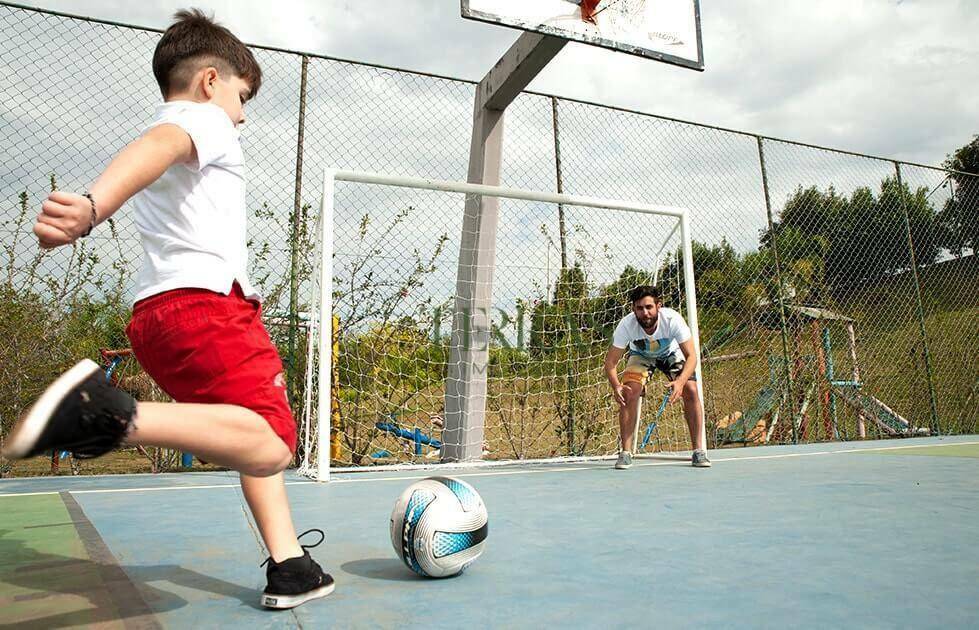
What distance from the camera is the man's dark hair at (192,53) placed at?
1582mm

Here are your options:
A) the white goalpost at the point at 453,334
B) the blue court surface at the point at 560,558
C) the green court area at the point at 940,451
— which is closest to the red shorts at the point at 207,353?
the blue court surface at the point at 560,558

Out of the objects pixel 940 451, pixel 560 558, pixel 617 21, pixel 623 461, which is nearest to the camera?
pixel 560 558

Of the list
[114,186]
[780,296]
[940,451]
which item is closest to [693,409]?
[940,451]

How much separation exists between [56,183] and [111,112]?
0.59 m

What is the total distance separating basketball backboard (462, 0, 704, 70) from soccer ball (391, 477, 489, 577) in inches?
134

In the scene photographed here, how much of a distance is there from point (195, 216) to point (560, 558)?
1299 millimetres

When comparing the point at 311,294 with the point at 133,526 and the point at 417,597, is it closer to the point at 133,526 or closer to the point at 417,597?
the point at 133,526

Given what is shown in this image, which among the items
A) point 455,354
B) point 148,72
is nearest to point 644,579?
point 455,354

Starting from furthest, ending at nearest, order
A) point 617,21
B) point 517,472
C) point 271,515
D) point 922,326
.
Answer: point 922,326 < point 617,21 < point 517,472 < point 271,515

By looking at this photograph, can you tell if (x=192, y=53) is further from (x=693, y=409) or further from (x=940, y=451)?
(x=940, y=451)

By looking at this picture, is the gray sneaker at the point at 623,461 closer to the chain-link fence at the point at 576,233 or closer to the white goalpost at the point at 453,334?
the white goalpost at the point at 453,334

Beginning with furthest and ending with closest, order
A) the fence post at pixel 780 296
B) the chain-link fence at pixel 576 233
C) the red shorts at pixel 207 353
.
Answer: the fence post at pixel 780 296 < the chain-link fence at pixel 576 233 < the red shorts at pixel 207 353

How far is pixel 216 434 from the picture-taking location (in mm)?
1250

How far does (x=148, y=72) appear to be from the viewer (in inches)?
180
